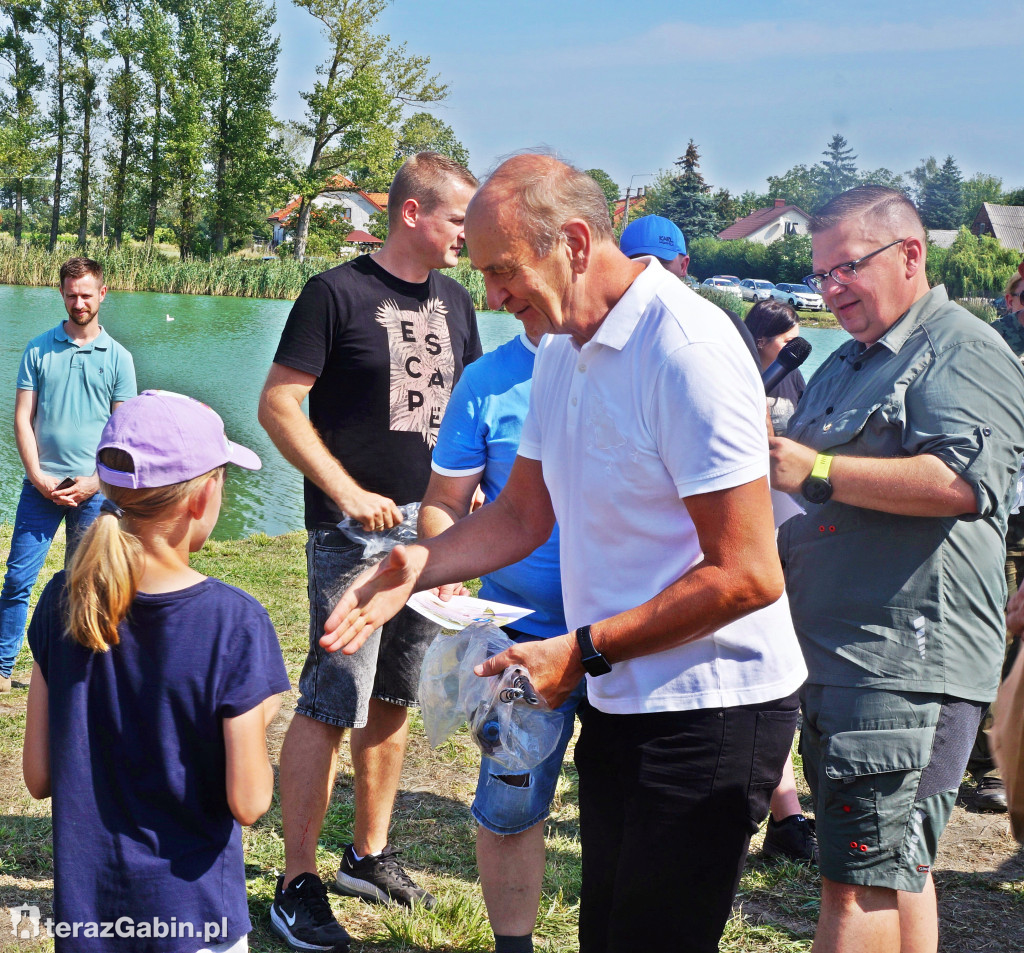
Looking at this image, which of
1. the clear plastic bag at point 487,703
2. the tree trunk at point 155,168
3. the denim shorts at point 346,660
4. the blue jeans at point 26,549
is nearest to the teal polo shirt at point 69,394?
the blue jeans at point 26,549

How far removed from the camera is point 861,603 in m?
2.55

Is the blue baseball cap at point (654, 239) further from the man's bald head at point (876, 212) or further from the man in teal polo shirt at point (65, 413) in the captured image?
the man in teal polo shirt at point (65, 413)

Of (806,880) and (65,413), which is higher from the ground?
(65,413)

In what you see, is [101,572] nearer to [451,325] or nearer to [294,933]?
[294,933]

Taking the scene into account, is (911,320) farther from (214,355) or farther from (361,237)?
(361,237)

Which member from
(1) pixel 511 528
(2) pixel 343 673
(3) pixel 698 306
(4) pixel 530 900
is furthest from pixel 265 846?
(3) pixel 698 306

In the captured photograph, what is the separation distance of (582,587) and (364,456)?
1560 mm

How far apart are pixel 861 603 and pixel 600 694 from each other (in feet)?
2.86

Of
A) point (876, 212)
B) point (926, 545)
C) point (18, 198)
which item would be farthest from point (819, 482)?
point (18, 198)

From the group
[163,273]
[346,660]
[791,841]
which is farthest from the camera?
[163,273]

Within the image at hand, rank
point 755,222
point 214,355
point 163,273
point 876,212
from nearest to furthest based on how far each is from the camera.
→ 1. point 876,212
2. point 214,355
3. point 163,273
4. point 755,222

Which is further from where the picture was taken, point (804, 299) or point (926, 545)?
point (804, 299)

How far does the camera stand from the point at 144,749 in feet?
6.53

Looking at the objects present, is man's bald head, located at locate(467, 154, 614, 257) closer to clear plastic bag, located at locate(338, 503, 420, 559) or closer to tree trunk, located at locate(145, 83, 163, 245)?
clear plastic bag, located at locate(338, 503, 420, 559)
